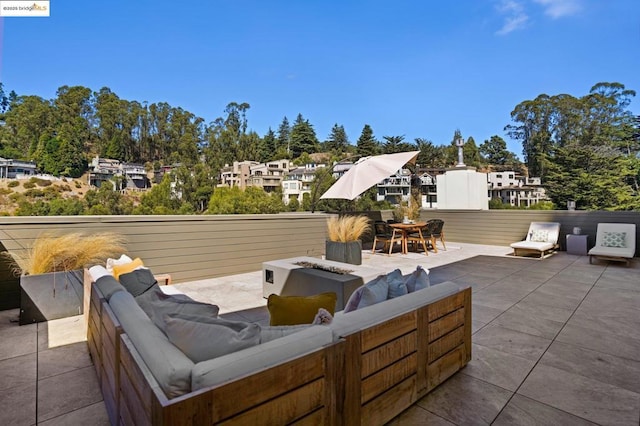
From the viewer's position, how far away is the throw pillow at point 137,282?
97.5 inches

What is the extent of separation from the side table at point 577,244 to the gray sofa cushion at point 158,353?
855 centimetres

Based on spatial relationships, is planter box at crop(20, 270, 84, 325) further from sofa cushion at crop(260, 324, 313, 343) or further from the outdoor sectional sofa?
sofa cushion at crop(260, 324, 313, 343)

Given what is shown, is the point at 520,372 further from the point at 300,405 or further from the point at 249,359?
the point at 249,359

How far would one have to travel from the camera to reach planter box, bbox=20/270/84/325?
3299mm

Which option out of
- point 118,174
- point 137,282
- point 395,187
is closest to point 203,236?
point 137,282

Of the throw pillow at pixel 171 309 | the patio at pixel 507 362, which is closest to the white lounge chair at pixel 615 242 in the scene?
the patio at pixel 507 362

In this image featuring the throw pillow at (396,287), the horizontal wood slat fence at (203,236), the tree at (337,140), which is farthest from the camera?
the tree at (337,140)

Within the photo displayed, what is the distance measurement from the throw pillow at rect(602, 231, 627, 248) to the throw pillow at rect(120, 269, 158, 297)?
320 inches

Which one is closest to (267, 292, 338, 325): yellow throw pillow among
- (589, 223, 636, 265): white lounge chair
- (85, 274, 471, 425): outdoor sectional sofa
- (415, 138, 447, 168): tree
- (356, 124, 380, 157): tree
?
(85, 274, 471, 425): outdoor sectional sofa

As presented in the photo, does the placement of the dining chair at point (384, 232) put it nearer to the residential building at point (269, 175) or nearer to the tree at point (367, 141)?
the residential building at point (269, 175)

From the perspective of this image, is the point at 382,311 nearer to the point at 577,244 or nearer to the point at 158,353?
the point at 158,353

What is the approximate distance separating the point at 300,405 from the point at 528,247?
23.0ft

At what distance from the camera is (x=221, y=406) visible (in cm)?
104

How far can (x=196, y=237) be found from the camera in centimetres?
503
